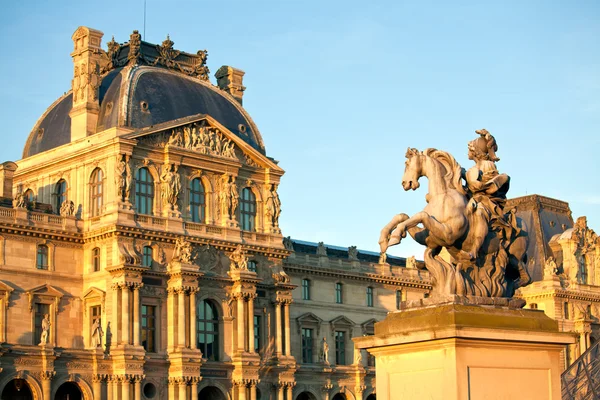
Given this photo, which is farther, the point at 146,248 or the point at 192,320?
the point at 146,248

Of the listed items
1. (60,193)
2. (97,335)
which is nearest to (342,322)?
(60,193)

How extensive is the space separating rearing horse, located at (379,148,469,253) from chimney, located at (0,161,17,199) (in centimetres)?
5502

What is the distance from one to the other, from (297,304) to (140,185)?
52.9ft

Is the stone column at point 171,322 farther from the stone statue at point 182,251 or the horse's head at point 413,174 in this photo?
the horse's head at point 413,174

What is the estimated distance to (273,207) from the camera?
70.6 metres

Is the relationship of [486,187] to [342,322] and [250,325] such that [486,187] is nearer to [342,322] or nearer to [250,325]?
[250,325]

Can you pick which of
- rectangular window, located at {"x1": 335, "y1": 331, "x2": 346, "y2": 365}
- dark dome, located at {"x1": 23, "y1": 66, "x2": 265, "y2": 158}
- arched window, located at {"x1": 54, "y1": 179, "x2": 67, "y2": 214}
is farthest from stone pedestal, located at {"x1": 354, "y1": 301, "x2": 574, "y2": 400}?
rectangular window, located at {"x1": 335, "y1": 331, "x2": 346, "y2": 365}

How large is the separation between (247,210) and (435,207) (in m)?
55.8

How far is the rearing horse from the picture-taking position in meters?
14.2

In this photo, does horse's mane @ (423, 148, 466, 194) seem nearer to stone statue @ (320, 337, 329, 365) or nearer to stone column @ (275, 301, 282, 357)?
stone column @ (275, 301, 282, 357)

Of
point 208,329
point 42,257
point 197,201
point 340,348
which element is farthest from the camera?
point 340,348

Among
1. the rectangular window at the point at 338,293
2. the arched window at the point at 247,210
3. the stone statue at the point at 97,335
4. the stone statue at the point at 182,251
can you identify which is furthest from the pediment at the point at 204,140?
the rectangular window at the point at 338,293

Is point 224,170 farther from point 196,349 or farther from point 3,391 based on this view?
point 3,391

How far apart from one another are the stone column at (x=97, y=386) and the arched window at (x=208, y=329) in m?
6.78
